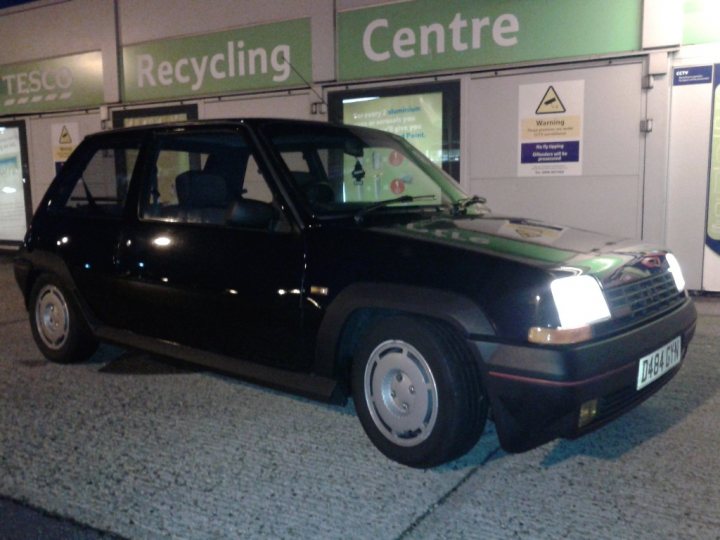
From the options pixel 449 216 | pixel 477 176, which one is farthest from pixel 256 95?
pixel 449 216

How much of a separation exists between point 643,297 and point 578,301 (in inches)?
21.8

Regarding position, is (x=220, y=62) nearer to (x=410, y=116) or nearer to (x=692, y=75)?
(x=410, y=116)

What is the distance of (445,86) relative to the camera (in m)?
8.28

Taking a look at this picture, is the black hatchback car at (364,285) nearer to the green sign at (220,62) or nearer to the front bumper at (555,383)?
the front bumper at (555,383)

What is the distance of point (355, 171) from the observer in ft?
13.8

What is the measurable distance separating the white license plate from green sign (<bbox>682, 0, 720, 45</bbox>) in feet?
15.6

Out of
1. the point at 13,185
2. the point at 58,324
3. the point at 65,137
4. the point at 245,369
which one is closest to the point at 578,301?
the point at 245,369

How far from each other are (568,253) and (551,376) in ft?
2.15

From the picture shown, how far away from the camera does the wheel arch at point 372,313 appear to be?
292 cm

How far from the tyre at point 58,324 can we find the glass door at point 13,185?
799 cm

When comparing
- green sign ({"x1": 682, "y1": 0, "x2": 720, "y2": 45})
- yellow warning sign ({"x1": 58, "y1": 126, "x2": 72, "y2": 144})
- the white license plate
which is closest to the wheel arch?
the white license plate

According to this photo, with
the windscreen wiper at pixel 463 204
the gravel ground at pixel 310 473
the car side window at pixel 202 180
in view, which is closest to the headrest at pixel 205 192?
the car side window at pixel 202 180

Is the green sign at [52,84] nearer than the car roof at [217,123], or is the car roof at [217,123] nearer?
the car roof at [217,123]

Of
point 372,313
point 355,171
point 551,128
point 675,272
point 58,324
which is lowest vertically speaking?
point 58,324
